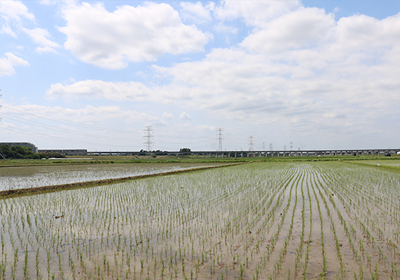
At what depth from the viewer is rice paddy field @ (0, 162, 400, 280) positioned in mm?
3967

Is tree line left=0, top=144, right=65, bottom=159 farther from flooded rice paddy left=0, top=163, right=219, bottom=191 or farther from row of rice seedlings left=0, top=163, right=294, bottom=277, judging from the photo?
row of rice seedlings left=0, top=163, right=294, bottom=277

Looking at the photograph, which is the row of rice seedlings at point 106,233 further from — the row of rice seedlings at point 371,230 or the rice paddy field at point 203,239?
the row of rice seedlings at point 371,230

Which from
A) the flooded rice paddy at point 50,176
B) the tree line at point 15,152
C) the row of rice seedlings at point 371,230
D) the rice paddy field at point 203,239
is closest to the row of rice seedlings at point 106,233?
the rice paddy field at point 203,239

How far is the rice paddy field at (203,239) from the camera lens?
3.97 metres

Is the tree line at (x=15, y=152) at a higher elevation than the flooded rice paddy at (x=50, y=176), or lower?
higher

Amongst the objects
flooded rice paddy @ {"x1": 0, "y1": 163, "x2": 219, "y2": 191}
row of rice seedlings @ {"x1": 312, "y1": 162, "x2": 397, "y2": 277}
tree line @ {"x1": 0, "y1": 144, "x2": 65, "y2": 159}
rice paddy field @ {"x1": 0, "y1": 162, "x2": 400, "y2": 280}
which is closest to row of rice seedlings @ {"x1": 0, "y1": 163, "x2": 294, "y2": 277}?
rice paddy field @ {"x1": 0, "y1": 162, "x2": 400, "y2": 280}

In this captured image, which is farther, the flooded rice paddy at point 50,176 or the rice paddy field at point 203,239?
→ the flooded rice paddy at point 50,176

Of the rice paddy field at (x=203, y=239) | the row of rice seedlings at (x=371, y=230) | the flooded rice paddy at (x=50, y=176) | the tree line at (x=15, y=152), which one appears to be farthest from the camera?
the tree line at (x=15, y=152)

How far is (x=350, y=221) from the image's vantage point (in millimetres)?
6535

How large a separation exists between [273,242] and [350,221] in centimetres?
275

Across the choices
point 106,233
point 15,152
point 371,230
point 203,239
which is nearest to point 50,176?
point 106,233

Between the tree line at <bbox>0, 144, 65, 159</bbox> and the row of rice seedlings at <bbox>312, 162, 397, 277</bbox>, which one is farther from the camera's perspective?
the tree line at <bbox>0, 144, 65, 159</bbox>

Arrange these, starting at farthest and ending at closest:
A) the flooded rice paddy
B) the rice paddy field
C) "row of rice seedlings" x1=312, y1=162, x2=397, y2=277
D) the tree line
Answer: the tree line → the flooded rice paddy → "row of rice seedlings" x1=312, y1=162, x2=397, y2=277 → the rice paddy field

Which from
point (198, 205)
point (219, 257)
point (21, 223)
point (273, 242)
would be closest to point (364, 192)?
point (198, 205)
